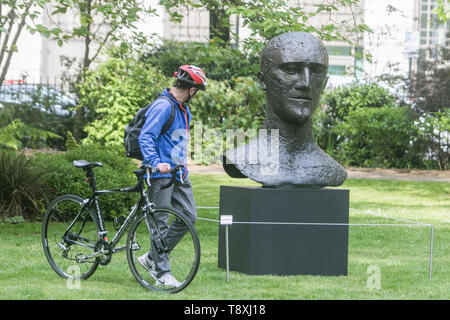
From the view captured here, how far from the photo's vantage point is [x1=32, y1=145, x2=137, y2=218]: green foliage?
A: 10547mm

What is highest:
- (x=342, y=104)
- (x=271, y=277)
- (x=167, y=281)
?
(x=342, y=104)

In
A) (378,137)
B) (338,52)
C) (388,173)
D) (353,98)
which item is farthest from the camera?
(353,98)

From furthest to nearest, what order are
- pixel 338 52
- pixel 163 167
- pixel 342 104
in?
pixel 342 104 → pixel 338 52 → pixel 163 167

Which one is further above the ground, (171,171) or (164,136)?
(164,136)

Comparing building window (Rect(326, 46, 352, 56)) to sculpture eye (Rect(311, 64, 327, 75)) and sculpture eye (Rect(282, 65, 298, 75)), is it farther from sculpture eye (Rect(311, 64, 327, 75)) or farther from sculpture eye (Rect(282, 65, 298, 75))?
sculpture eye (Rect(282, 65, 298, 75))

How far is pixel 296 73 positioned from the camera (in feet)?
22.5

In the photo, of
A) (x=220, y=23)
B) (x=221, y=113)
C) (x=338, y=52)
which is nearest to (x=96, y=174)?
(x=220, y=23)

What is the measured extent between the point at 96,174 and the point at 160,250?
16.2ft

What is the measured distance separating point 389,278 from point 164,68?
12948 millimetres

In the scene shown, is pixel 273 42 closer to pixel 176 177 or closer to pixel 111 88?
pixel 176 177

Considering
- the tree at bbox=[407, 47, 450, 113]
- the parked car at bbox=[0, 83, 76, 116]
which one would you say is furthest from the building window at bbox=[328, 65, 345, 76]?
the parked car at bbox=[0, 83, 76, 116]

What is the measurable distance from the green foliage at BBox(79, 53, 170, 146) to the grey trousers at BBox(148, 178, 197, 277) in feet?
32.9

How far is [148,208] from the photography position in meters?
5.85

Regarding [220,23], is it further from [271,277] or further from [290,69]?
[271,277]
